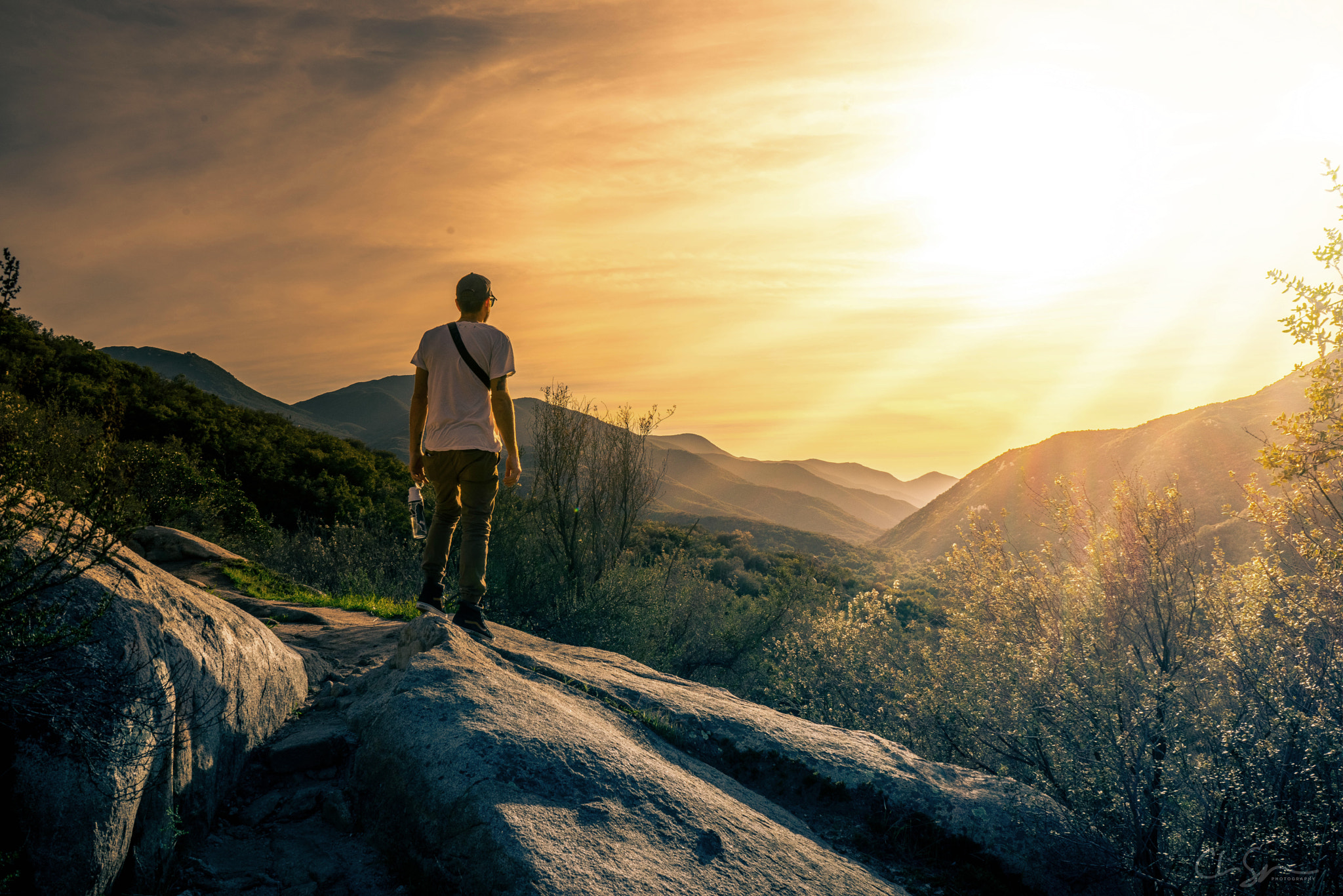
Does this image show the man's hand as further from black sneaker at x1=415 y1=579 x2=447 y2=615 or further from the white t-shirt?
black sneaker at x1=415 y1=579 x2=447 y2=615

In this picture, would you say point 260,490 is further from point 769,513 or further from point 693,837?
point 769,513

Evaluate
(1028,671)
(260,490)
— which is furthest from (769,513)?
(1028,671)

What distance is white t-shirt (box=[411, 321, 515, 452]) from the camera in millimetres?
4328

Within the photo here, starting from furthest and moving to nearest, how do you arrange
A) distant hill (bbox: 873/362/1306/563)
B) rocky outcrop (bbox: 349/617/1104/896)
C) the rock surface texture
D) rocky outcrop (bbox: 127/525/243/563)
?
1. distant hill (bbox: 873/362/1306/563)
2. rocky outcrop (bbox: 127/525/243/563)
3. the rock surface texture
4. rocky outcrop (bbox: 349/617/1104/896)

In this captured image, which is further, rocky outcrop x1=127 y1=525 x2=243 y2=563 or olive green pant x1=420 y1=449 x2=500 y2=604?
rocky outcrop x1=127 y1=525 x2=243 y2=563

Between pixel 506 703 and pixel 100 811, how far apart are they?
145 cm

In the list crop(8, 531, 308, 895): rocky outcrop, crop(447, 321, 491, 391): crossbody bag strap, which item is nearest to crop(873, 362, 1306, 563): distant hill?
crop(447, 321, 491, 391): crossbody bag strap

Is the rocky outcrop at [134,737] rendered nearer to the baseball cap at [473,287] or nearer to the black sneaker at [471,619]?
the black sneaker at [471,619]

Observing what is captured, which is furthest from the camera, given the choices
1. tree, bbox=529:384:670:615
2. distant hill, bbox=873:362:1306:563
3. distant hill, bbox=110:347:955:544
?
distant hill, bbox=110:347:955:544

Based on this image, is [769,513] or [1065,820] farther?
[769,513]

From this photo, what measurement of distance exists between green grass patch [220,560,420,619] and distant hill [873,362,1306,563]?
23.7 feet

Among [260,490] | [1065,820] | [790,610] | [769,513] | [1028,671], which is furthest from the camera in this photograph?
[769,513]

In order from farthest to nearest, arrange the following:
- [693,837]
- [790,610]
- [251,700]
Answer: [790,610] < [251,700] < [693,837]

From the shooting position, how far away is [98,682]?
7.74 feet
